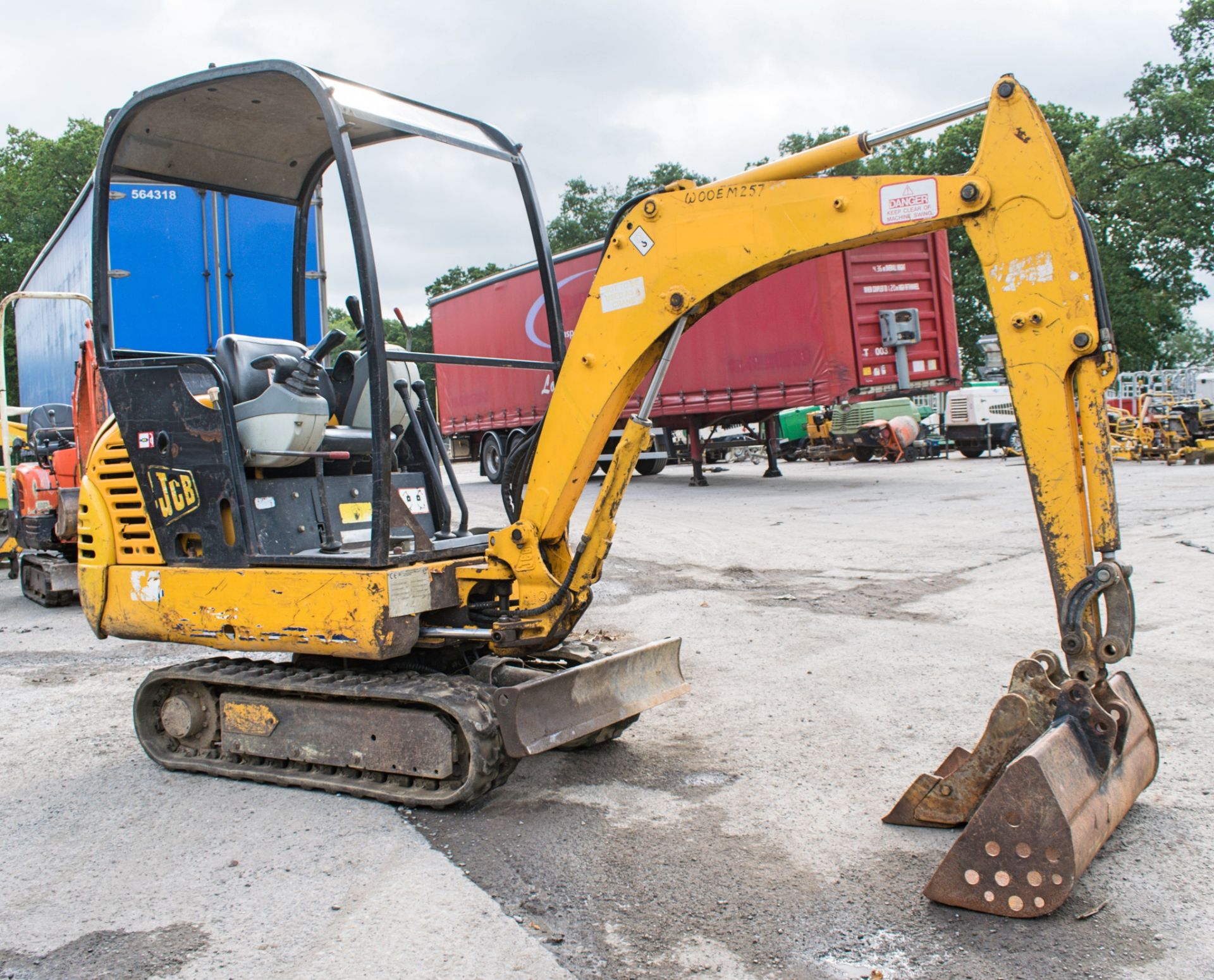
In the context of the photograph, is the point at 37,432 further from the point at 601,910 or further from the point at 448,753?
the point at 601,910

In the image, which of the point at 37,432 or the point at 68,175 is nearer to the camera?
the point at 37,432

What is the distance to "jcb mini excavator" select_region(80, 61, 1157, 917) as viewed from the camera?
3.27 m

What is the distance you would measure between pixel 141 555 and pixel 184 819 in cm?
133

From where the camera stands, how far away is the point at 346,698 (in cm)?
441

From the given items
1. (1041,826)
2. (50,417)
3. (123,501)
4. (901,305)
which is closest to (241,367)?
(123,501)

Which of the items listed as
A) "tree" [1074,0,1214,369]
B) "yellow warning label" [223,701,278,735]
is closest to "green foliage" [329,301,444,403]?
"yellow warning label" [223,701,278,735]

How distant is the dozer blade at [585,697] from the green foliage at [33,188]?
39214 millimetres

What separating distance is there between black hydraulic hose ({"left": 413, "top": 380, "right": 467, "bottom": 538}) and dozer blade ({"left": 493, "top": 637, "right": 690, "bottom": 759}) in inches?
41.9

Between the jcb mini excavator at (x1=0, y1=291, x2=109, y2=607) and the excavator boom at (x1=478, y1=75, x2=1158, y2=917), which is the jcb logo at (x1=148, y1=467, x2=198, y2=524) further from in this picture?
the jcb mini excavator at (x1=0, y1=291, x2=109, y2=607)

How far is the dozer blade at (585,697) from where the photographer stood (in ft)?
12.8

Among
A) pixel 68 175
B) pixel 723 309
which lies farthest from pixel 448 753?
pixel 68 175

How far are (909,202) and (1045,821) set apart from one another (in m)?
2.05

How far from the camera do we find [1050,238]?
129 inches

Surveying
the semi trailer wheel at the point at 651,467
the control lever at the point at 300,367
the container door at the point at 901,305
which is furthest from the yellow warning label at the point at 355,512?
the semi trailer wheel at the point at 651,467
